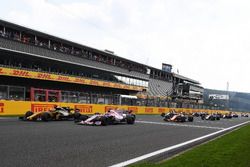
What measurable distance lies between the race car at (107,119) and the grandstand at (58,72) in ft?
30.1

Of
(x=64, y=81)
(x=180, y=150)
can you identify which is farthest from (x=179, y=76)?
(x=180, y=150)

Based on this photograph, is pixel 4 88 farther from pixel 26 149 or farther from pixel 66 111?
pixel 26 149

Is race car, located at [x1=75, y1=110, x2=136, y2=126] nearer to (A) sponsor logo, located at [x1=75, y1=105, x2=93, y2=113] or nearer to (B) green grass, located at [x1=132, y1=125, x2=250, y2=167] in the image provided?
(A) sponsor logo, located at [x1=75, y1=105, x2=93, y2=113]

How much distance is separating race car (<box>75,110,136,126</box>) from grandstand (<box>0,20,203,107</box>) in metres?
9.17

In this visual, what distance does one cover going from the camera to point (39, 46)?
38.2 m

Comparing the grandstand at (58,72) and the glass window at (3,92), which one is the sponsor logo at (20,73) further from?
the glass window at (3,92)

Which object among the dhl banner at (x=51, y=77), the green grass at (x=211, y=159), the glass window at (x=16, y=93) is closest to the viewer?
the green grass at (x=211, y=159)

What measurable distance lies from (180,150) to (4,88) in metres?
18.7

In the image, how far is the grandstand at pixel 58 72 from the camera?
3148cm

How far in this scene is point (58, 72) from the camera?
136ft

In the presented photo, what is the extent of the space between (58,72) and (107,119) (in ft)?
78.7

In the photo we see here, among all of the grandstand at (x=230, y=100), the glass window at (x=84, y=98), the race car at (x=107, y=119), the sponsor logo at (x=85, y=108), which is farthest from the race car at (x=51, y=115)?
the grandstand at (x=230, y=100)

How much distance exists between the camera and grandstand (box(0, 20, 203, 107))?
3148 centimetres

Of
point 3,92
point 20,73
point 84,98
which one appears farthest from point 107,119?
point 20,73
